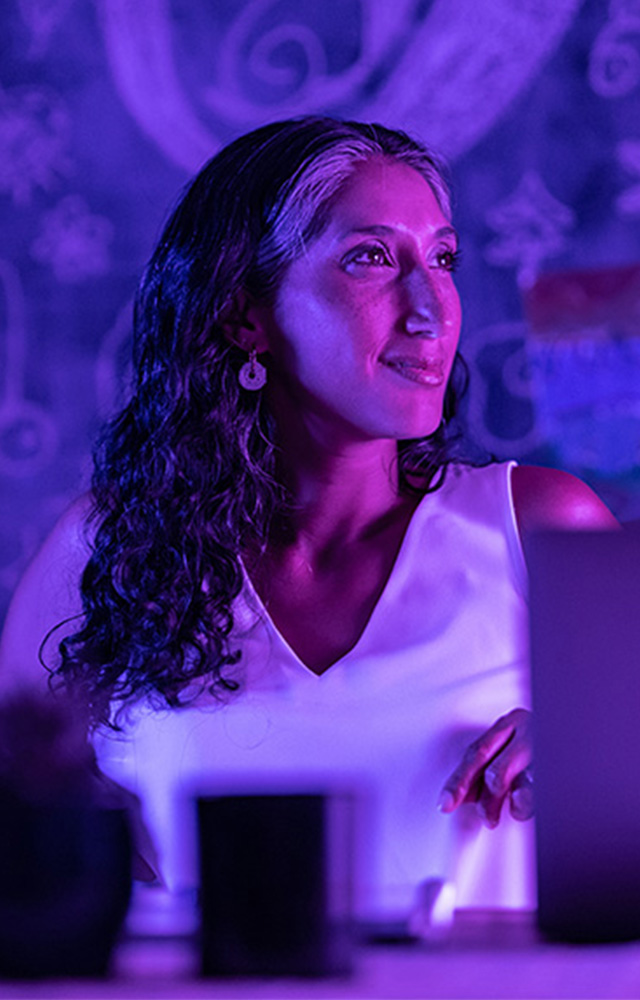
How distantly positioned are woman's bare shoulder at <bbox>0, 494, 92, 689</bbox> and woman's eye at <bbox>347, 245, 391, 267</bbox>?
0.50 metres

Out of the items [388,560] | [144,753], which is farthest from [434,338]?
[144,753]

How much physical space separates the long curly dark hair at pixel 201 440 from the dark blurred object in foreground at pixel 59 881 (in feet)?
2.73

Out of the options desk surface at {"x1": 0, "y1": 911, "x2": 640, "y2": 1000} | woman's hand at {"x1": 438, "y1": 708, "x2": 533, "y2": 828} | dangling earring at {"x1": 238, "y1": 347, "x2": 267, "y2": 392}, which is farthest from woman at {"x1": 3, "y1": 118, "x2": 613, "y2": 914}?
desk surface at {"x1": 0, "y1": 911, "x2": 640, "y2": 1000}

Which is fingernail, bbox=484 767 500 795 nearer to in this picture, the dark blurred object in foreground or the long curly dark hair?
the dark blurred object in foreground

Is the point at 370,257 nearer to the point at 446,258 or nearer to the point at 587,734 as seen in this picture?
the point at 446,258

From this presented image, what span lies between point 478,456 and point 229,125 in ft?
2.26

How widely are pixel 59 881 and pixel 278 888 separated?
0.34 feet

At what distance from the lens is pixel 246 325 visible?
1576 millimetres

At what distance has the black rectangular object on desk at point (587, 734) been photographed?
1.90 feet

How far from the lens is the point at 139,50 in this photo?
206 cm

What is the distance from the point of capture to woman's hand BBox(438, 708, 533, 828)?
0.89 m

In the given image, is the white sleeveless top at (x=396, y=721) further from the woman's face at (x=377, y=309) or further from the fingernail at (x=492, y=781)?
the fingernail at (x=492, y=781)

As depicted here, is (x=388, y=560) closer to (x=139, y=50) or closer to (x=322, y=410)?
(x=322, y=410)

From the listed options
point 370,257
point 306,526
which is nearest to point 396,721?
point 306,526
